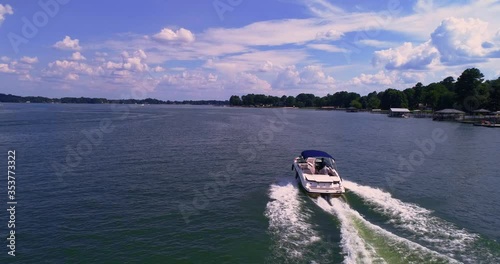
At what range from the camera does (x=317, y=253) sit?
22422mm

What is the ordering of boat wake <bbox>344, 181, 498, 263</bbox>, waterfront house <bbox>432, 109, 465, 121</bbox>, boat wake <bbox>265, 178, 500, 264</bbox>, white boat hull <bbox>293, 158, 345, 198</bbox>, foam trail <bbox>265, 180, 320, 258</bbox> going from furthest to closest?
waterfront house <bbox>432, 109, 465, 121</bbox> → white boat hull <bbox>293, 158, 345, 198</bbox> → foam trail <bbox>265, 180, 320, 258</bbox> → boat wake <bbox>344, 181, 498, 263</bbox> → boat wake <bbox>265, 178, 500, 264</bbox>

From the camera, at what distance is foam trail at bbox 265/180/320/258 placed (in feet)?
77.1

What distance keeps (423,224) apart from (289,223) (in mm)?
10873

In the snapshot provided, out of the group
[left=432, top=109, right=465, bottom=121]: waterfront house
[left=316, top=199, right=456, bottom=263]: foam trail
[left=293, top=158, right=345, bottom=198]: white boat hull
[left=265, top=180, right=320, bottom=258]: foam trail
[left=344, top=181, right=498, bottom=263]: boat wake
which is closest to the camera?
[left=316, top=199, right=456, bottom=263]: foam trail

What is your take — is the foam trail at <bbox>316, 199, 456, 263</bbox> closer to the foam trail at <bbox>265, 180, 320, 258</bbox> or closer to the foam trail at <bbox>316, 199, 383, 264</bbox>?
the foam trail at <bbox>316, 199, 383, 264</bbox>

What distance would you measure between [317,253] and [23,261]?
19022mm

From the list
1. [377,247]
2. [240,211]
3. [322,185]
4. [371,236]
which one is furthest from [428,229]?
[240,211]

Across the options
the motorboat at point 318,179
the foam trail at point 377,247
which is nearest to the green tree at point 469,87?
the motorboat at point 318,179

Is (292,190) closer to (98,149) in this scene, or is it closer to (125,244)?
(125,244)

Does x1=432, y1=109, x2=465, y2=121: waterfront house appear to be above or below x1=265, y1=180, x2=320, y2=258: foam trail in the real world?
above

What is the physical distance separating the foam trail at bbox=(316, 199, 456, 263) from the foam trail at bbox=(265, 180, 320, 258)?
2.75 metres

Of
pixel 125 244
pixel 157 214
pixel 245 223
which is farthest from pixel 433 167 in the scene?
pixel 125 244

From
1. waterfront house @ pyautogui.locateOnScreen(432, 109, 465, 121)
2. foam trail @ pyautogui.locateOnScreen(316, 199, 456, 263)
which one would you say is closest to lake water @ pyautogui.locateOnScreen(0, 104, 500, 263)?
foam trail @ pyautogui.locateOnScreen(316, 199, 456, 263)

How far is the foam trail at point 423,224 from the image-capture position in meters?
23.5
